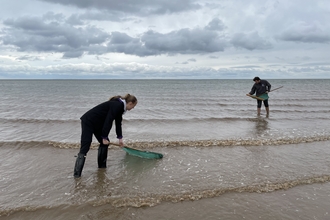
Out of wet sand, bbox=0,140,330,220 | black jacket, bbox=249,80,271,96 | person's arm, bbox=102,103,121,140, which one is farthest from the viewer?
black jacket, bbox=249,80,271,96

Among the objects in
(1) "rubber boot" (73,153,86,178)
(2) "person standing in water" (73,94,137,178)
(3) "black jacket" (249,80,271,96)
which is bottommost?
(1) "rubber boot" (73,153,86,178)

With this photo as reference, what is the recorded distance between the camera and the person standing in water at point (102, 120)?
5000mm

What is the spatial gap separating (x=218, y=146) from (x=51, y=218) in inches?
211

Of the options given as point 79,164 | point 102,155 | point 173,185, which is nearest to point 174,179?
point 173,185

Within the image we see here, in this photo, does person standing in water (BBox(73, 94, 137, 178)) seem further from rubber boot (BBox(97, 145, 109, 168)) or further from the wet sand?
the wet sand

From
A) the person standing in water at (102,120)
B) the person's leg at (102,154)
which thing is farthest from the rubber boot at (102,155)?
the person standing in water at (102,120)

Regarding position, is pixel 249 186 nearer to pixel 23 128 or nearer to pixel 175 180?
pixel 175 180

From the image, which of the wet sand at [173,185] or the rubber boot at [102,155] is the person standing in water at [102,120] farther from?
the wet sand at [173,185]

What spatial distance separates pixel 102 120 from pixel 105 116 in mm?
119

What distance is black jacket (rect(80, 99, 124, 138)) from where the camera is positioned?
4977 millimetres

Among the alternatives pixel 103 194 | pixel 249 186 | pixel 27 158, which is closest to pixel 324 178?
pixel 249 186

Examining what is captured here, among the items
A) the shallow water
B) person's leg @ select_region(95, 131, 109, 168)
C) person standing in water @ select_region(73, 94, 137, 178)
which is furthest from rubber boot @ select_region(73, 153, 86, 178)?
person's leg @ select_region(95, 131, 109, 168)

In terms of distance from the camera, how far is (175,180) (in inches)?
208

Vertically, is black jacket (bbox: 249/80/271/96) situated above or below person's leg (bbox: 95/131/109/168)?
above
